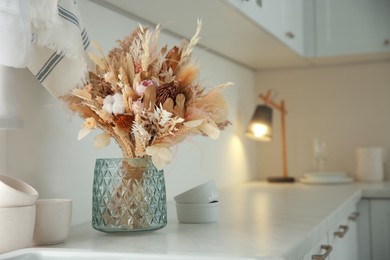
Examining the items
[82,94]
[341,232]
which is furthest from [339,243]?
[82,94]

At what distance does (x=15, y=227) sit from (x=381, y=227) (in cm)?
189

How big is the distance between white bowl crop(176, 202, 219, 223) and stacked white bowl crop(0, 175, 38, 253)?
515 mm

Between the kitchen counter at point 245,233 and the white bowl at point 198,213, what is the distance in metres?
0.03

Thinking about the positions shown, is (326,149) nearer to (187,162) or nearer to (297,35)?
(297,35)

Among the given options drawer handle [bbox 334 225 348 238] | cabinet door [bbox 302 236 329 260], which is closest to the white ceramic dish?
drawer handle [bbox 334 225 348 238]

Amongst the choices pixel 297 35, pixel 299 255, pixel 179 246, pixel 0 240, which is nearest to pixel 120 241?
pixel 179 246

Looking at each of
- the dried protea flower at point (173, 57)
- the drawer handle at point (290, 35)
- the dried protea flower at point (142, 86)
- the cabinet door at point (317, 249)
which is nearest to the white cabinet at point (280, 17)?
the drawer handle at point (290, 35)

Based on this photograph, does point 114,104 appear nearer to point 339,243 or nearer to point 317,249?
point 317,249

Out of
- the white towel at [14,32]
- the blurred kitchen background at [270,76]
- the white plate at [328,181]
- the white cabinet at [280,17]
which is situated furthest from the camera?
the white plate at [328,181]

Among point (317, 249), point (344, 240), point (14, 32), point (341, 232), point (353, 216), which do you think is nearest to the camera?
point (14, 32)

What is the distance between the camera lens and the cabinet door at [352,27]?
297cm

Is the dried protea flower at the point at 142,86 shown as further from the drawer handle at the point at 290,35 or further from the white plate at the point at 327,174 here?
the white plate at the point at 327,174

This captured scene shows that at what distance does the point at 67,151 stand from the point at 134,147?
0.29m

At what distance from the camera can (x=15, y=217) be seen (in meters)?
1.14
